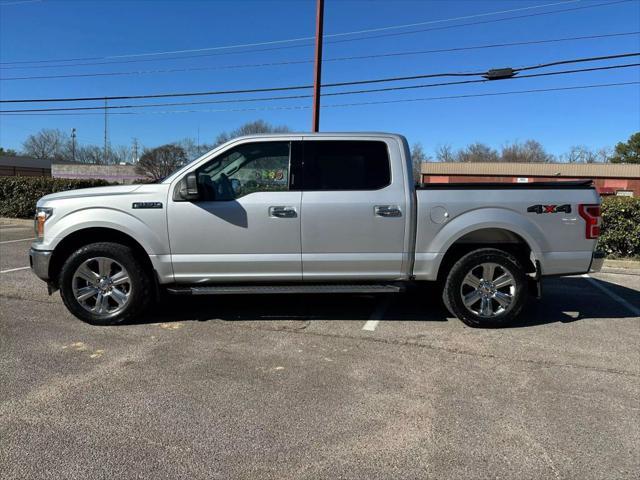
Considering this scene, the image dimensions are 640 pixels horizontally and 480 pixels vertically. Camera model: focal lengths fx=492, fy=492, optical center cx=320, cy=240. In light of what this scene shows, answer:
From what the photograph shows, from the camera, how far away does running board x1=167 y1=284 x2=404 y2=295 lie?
16.8 feet

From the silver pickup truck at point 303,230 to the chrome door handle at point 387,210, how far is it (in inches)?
0.6

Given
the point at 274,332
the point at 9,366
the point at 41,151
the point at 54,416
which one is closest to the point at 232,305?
the point at 274,332

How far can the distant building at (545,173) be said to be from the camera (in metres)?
45.2

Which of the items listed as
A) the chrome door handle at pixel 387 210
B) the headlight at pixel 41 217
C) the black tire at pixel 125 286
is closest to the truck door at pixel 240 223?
the black tire at pixel 125 286

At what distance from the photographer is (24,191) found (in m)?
17.9

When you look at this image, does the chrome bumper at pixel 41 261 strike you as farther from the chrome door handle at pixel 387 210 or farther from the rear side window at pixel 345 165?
the chrome door handle at pixel 387 210

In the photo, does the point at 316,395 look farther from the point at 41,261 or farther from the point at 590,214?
the point at 590,214

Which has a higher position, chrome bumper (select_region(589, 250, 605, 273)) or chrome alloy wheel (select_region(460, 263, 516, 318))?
chrome bumper (select_region(589, 250, 605, 273))

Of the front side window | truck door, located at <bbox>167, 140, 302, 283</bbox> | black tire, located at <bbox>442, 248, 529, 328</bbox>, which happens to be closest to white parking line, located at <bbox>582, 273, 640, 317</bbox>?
black tire, located at <bbox>442, 248, 529, 328</bbox>

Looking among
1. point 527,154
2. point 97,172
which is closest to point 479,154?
point 527,154

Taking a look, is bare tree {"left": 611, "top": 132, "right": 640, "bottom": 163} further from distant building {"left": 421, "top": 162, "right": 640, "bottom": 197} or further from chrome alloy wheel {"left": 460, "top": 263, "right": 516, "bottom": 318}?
chrome alloy wheel {"left": 460, "top": 263, "right": 516, "bottom": 318}

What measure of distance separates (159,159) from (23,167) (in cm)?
2733

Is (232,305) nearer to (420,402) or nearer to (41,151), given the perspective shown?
(420,402)

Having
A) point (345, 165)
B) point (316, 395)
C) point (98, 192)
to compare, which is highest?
point (345, 165)
